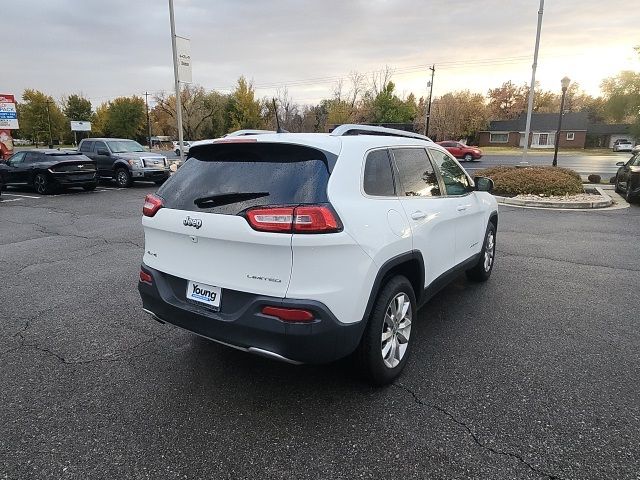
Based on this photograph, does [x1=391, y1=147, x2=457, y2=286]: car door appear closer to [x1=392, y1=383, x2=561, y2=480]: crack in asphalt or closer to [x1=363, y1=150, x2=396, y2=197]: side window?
[x1=363, y1=150, x2=396, y2=197]: side window

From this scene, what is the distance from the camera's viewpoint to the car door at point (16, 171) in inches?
622

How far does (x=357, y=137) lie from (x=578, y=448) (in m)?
2.41

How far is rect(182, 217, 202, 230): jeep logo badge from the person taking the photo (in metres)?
2.84

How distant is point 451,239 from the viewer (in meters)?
4.10

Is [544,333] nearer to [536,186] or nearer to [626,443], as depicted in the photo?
[626,443]

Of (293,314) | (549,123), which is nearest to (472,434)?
(293,314)

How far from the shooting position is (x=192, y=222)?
2.88m

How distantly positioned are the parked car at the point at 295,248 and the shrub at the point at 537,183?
39.3 feet

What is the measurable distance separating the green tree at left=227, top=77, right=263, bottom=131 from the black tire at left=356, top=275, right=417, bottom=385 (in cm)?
5629

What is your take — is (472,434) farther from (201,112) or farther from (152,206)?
(201,112)

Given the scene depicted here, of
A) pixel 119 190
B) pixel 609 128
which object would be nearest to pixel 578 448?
pixel 119 190

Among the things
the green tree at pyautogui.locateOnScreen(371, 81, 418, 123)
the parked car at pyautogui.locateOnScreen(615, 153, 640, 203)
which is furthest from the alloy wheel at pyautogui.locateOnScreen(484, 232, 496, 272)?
the green tree at pyautogui.locateOnScreen(371, 81, 418, 123)

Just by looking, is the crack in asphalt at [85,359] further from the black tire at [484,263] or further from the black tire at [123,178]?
the black tire at [123,178]

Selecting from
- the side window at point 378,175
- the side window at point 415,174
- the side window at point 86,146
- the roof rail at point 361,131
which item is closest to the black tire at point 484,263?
the side window at point 415,174
